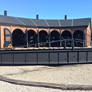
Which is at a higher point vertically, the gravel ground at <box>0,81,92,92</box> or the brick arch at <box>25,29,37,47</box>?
the brick arch at <box>25,29,37,47</box>

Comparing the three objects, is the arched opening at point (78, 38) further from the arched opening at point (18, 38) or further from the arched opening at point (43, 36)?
the arched opening at point (18, 38)

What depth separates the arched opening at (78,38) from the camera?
126 feet

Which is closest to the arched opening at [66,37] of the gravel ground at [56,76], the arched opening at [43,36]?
the arched opening at [43,36]

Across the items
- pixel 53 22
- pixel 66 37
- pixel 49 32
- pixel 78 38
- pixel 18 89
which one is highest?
pixel 53 22

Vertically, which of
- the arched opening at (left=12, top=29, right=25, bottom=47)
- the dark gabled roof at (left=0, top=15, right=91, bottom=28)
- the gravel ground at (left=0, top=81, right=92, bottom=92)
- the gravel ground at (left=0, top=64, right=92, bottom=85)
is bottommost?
the gravel ground at (left=0, top=81, right=92, bottom=92)

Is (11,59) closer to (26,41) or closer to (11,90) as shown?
(11,90)

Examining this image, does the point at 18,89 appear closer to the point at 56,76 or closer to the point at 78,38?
the point at 56,76

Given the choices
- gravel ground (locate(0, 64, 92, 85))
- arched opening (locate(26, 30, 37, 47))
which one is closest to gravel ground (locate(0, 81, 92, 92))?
gravel ground (locate(0, 64, 92, 85))

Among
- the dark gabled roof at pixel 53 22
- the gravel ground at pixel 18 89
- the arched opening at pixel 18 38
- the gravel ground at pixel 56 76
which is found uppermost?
the dark gabled roof at pixel 53 22

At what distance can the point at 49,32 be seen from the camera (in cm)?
4006

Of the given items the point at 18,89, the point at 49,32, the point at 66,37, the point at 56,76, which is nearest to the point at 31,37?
the point at 49,32

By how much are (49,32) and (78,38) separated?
23.7ft

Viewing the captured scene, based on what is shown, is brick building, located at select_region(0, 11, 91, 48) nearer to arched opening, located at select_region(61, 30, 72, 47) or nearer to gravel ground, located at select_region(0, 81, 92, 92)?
arched opening, located at select_region(61, 30, 72, 47)

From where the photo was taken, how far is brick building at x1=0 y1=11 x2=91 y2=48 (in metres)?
37.7
